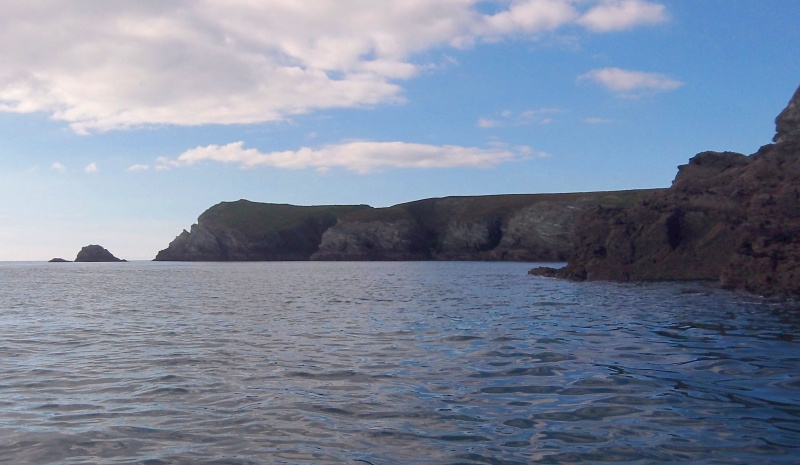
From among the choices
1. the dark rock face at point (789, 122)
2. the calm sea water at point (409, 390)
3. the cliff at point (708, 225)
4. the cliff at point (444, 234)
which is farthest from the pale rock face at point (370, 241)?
the calm sea water at point (409, 390)

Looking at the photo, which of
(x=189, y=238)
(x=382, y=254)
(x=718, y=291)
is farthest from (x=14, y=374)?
(x=189, y=238)

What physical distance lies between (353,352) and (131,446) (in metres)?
8.72

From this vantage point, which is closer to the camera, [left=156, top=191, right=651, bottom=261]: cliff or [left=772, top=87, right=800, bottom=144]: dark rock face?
[left=772, top=87, right=800, bottom=144]: dark rock face

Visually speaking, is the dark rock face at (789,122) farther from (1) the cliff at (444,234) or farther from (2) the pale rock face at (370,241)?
(2) the pale rock face at (370,241)

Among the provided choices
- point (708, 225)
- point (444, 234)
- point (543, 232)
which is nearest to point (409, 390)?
point (708, 225)

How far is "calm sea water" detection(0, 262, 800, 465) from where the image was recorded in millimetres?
9297

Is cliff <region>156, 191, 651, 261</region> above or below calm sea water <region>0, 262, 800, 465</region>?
above

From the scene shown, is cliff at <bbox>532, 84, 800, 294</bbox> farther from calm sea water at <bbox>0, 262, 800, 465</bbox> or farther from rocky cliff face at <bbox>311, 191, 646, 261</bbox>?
rocky cliff face at <bbox>311, 191, 646, 261</bbox>

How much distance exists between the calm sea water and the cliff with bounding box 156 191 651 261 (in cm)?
12209

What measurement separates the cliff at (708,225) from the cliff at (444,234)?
3153 inches

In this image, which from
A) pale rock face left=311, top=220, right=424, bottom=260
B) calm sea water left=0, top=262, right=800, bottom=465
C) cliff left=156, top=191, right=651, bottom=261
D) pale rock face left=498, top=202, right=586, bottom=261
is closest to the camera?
calm sea water left=0, top=262, right=800, bottom=465

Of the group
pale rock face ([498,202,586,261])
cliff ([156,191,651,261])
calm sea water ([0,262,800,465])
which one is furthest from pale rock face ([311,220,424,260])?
calm sea water ([0,262,800,465])

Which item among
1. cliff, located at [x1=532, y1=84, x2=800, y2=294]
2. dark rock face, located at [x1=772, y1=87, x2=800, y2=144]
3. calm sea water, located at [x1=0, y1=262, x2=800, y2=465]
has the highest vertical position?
dark rock face, located at [x1=772, y1=87, x2=800, y2=144]

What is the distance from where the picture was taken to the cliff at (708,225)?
42.8 m
